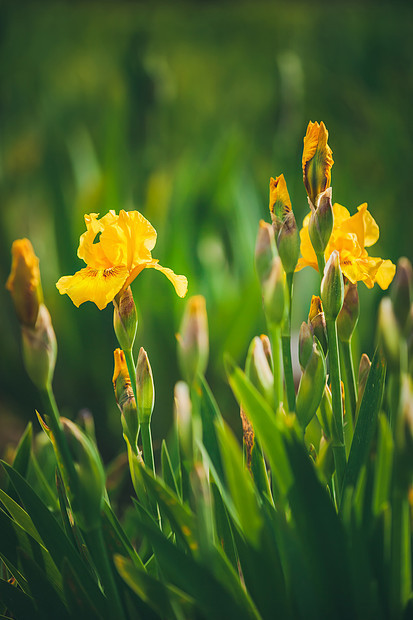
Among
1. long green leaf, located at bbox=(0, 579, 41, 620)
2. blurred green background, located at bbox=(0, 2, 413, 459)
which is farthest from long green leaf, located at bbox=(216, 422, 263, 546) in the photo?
blurred green background, located at bbox=(0, 2, 413, 459)

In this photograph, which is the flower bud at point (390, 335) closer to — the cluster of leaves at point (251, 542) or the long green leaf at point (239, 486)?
the cluster of leaves at point (251, 542)

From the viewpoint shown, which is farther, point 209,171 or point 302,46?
point 302,46

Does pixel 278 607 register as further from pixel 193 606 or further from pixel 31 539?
pixel 31 539

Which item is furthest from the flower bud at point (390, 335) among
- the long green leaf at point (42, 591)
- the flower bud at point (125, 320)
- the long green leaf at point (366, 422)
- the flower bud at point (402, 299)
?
the long green leaf at point (42, 591)

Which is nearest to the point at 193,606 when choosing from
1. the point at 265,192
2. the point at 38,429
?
the point at 38,429

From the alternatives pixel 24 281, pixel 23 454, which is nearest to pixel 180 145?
pixel 23 454

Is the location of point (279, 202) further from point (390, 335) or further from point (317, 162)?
point (390, 335)
